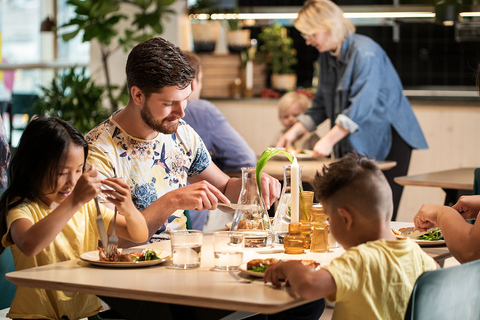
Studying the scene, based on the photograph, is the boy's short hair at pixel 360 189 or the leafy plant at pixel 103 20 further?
the leafy plant at pixel 103 20

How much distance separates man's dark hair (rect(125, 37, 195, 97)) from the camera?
2270 mm

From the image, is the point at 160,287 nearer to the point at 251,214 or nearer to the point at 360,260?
the point at 360,260

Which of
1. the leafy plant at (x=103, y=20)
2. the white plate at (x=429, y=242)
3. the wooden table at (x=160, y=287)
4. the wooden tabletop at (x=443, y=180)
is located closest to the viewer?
the wooden table at (x=160, y=287)

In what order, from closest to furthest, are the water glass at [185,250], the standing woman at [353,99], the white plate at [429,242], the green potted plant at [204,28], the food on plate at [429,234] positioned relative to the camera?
1. the water glass at [185,250]
2. the white plate at [429,242]
3. the food on plate at [429,234]
4. the standing woman at [353,99]
5. the green potted plant at [204,28]

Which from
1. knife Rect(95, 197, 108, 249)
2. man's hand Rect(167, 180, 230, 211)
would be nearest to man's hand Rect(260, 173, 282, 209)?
man's hand Rect(167, 180, 230, 211)

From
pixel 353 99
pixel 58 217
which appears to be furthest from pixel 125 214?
pixel 353 99

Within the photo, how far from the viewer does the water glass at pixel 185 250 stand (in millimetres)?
1690

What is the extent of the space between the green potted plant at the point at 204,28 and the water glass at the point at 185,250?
4.81 meters

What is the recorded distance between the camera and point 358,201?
62.0 inches

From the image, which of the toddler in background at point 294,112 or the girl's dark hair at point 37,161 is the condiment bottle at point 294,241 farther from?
the toddler in background at point 294,112

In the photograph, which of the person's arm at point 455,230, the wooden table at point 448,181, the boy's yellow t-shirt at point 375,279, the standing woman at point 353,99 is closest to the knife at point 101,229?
the boy's yellow t-shirt at point 375,279

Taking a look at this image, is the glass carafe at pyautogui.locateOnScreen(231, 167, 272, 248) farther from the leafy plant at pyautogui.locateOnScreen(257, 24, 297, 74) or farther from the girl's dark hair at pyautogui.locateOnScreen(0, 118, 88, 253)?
the leafy plant at pyautogui.locateOnScreen(257, 24, 297, 74)

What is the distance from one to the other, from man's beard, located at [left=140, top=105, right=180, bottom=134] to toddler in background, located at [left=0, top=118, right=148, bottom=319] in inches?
14.6

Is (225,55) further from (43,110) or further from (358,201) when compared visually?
(358,201)
